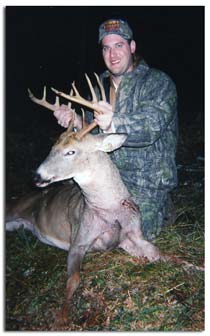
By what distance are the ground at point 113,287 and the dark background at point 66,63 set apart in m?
3.68

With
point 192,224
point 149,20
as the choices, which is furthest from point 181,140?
point 192,224

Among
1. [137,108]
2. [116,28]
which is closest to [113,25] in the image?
[116,28]

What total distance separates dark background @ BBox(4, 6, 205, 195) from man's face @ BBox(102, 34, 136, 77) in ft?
12.9

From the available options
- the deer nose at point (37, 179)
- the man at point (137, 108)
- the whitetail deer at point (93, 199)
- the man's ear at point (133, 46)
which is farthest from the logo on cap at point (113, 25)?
the deer nose at point (37, 179)

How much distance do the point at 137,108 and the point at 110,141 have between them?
0.55 metres

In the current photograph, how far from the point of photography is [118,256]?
377cm

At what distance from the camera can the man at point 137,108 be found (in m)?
3.80

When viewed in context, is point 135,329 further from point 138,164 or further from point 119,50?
point 119,50

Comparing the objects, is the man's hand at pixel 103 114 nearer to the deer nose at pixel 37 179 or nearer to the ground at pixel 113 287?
the deer nose at pixel 37 179

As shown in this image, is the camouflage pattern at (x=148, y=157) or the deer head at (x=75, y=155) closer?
the deer head at (x=75, y=155)

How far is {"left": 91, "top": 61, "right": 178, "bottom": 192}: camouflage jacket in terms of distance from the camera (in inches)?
146

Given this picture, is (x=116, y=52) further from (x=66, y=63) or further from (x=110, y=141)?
(x=66, y=63)

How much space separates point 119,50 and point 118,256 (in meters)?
1.83

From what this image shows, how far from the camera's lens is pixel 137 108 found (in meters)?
3.77
